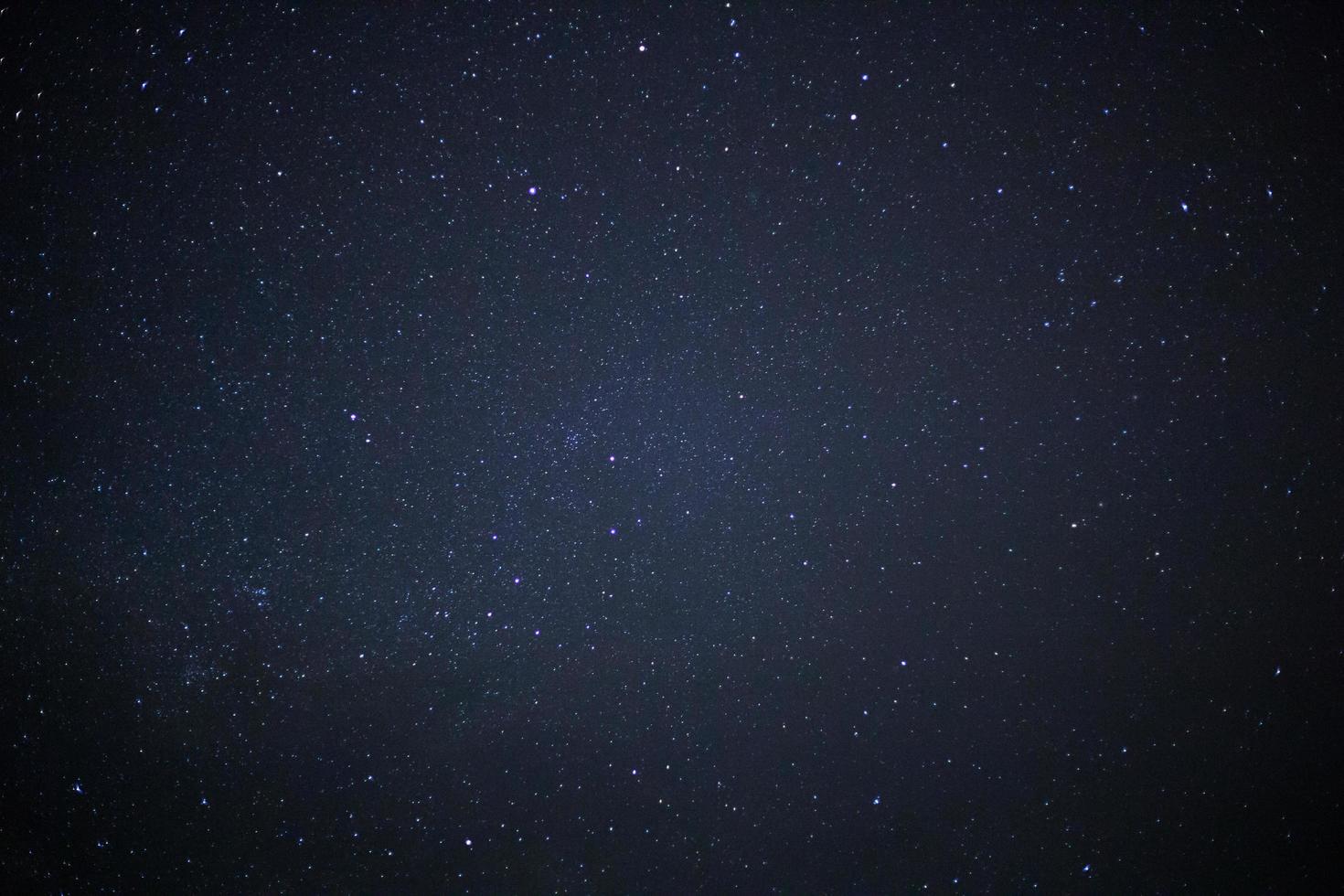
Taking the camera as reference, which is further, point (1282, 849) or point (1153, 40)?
point (1282, 849)

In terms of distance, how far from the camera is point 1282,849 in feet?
2.08

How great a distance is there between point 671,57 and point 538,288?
176 millimetres

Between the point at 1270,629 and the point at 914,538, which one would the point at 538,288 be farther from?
the point at 1270,629

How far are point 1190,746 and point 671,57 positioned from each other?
675 mm

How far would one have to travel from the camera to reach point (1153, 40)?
511mm

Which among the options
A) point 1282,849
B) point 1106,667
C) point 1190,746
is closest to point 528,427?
point 1106,667

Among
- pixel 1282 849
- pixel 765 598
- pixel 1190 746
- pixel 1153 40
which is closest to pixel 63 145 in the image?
pixel 765 598

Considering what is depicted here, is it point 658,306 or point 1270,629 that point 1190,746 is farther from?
point 658,306

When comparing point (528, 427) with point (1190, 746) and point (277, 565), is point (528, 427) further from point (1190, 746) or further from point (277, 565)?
point (1190, 746)

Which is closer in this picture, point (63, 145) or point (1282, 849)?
point (63, 145)

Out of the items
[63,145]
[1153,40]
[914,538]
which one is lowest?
[914,538]

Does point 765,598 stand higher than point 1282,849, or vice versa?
point 765,598

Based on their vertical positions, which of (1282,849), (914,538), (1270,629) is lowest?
(1282,849)

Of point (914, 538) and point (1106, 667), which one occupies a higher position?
point (914, 538)
